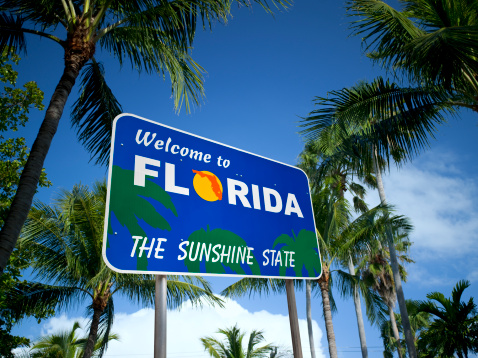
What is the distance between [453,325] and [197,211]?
40.4 ft

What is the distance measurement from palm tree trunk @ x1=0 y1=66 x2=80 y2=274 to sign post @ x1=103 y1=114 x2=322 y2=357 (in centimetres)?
310

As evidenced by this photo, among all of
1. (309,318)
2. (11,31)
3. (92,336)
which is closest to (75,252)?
(92,336)

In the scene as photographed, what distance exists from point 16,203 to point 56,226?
22.9ft

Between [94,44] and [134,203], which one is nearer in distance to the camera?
[134,203]

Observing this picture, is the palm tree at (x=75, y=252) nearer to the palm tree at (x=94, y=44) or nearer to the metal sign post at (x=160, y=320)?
the palm tree at (x=94, y=44)

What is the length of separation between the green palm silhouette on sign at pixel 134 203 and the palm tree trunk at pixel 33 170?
313 cm

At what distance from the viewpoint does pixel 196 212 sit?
1.75 meters

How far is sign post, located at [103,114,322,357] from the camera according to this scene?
154 cm

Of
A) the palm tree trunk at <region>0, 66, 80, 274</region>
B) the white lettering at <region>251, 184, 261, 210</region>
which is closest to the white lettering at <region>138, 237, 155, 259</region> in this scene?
the white lettering at <region>251, 184, 261, 210</region>

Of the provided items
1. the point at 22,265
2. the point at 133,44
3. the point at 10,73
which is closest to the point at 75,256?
the point at 22,265

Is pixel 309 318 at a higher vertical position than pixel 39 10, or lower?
lower

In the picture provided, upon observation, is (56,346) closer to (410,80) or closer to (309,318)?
(309,318)

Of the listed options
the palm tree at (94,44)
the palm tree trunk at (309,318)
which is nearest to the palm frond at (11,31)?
the palm tree at (94,44)

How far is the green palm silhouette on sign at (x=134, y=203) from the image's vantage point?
4.96ft
